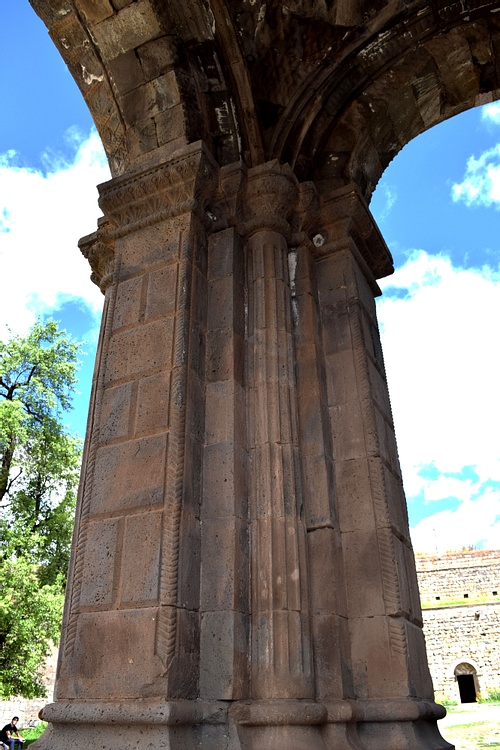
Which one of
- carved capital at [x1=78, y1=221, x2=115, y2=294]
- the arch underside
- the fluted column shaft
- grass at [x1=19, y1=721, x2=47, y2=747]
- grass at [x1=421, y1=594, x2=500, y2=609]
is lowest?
grass at [x1=19, y1=721, x2=47, y2=747]

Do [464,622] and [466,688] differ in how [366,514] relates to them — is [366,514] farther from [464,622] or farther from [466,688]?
[466,688]

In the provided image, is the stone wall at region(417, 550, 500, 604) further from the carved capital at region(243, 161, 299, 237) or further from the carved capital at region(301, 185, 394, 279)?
the carved capital at region(243, 161, 299, 237)

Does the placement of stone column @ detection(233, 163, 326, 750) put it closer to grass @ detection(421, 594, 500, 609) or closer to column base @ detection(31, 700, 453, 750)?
column base @ detection(31, 700, 453, 750)

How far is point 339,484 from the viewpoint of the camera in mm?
3316

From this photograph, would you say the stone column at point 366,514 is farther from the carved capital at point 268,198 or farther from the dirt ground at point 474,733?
the dirt ground at point 474,733

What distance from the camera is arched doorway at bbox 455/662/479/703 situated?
78.4ft

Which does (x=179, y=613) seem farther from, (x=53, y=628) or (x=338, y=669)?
(x=53, y=628)

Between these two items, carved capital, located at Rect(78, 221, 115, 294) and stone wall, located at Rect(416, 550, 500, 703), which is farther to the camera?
stone wall, located at Rect(416, 550, 500, 703)

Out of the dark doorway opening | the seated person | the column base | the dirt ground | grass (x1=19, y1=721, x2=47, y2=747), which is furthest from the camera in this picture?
the dark doorway opening

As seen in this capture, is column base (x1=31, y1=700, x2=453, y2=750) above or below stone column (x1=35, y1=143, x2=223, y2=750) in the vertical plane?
below

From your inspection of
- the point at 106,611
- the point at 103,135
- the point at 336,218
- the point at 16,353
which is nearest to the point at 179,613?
the point at 106,611

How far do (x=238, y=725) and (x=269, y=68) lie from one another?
4.03m

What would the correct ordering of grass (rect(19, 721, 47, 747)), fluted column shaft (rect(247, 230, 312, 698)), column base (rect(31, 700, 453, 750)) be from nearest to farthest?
column base (rect(31, 700, 453, 750))
fluted column shaft (rect(247, 230, 312, 698))
grass (rect(19, 721, 47, 747))

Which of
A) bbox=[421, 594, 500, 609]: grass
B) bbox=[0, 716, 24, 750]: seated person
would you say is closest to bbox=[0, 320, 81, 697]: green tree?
bbox=[0, 716, 24, 750]: seated person
